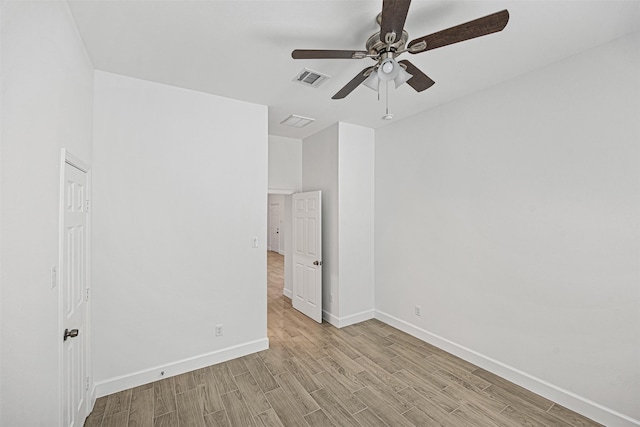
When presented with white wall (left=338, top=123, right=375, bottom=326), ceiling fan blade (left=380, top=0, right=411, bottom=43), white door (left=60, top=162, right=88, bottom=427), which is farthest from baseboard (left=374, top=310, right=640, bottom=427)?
white door (left=60, top=162, right=88, bottom=427)

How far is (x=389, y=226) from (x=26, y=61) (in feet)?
12.5

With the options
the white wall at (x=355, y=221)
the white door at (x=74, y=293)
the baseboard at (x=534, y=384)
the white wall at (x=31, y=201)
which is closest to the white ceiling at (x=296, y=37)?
the white wall at (x=31, y=201)

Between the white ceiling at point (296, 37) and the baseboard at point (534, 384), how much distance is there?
8.32 ft

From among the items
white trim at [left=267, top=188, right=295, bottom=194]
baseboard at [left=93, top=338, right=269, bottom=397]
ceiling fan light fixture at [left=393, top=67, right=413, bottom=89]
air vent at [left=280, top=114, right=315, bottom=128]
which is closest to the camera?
ceiling fan light fixture at [left=393, top=67, right=413, bottom=89]

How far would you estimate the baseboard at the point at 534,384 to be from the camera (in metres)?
2.17

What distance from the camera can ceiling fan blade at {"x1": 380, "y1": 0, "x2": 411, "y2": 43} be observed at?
4.59ft

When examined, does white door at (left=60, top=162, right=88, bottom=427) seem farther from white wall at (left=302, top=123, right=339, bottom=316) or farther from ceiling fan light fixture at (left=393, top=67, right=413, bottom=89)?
white wall at (left=302, top=123, right=339, bottom=316)

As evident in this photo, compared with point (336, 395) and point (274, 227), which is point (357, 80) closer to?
point (336, 395)

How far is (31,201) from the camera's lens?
130 cm

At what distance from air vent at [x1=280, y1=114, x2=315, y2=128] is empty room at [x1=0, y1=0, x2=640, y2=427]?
0.06m

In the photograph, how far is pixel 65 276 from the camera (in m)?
1.76

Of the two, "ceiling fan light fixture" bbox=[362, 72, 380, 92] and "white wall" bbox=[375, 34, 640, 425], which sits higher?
"ceiling fan light fixture" bbox=[362, 72, 380, 92]

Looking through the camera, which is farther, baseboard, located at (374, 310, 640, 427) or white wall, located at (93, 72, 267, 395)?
white wall, located at (93, 72, 267, 395)

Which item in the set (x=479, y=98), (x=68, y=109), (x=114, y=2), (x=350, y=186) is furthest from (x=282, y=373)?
(x=479, y=98)
